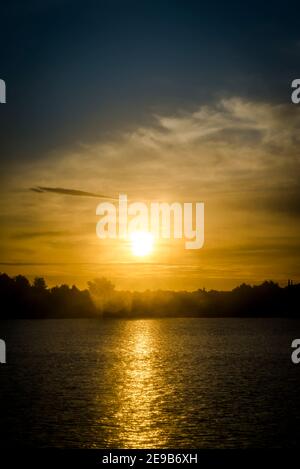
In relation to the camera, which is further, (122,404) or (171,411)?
(122,404)

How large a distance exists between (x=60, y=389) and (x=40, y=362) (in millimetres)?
45993

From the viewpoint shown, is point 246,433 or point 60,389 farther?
point 60,389

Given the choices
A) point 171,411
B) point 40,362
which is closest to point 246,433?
point 171,411

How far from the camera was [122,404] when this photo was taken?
2761 inches

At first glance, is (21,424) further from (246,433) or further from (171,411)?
(246,433)

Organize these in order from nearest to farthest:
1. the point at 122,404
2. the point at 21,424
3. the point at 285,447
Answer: the point at 285,447 → the point at 21,424 → the point at 122,404

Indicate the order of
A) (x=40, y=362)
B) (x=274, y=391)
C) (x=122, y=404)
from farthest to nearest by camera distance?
(x=40, y=362)
(x=274, y=391)
(x=122, y=404)

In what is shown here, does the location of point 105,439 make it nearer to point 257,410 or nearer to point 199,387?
point 257,410

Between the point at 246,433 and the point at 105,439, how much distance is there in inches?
539

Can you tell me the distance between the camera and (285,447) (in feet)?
161
